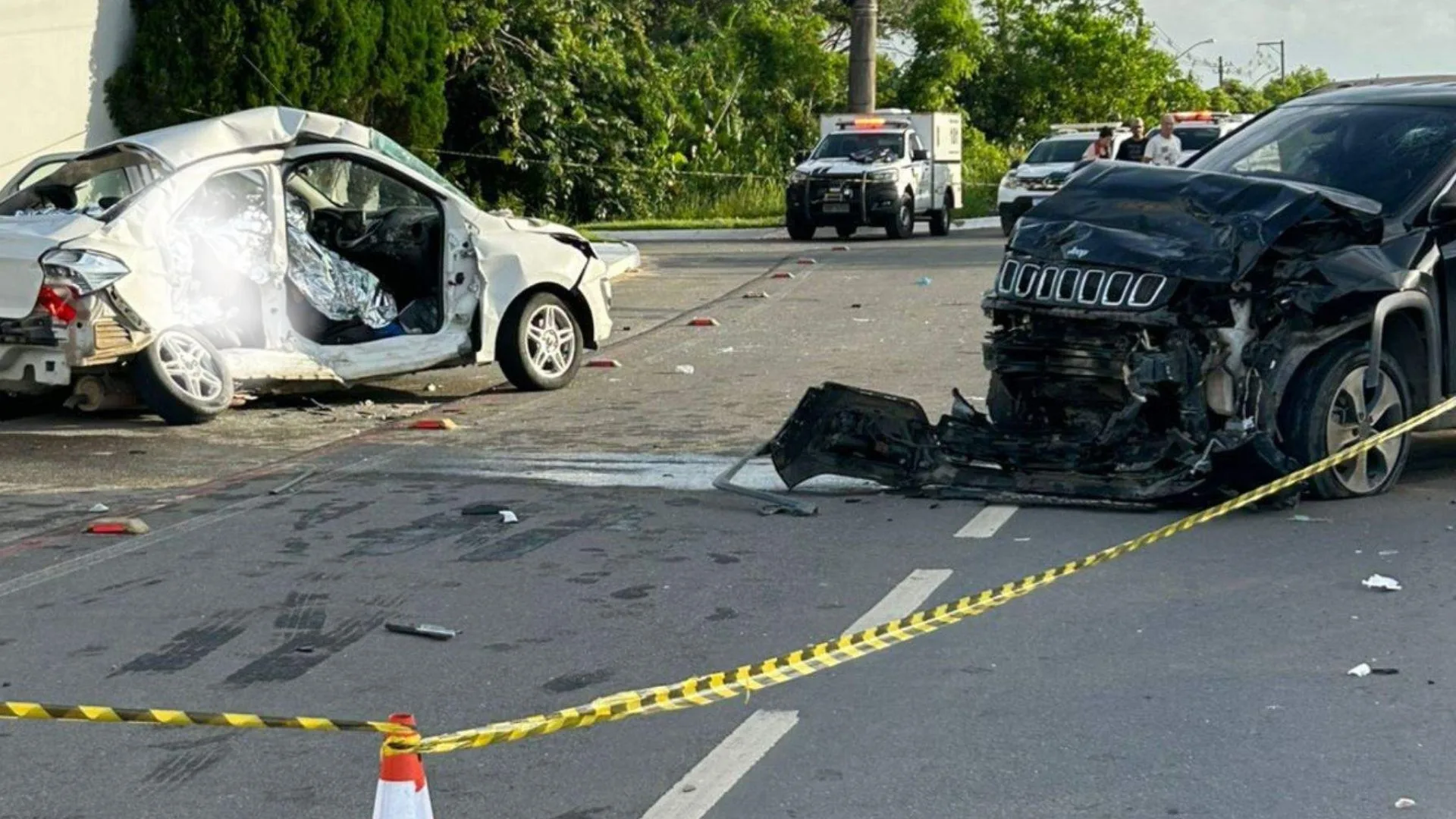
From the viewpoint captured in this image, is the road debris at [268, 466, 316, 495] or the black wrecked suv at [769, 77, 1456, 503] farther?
the road debris at [268, 466, 316, 495]

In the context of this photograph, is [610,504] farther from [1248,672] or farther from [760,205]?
[760,205]

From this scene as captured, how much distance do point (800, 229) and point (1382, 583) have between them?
2454 cm

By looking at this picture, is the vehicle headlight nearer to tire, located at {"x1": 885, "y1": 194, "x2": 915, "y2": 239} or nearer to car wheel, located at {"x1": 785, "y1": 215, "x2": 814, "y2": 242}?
car wheel, located at {"x1": 785, "y1": 215, "x2": 814, "y2": 242}

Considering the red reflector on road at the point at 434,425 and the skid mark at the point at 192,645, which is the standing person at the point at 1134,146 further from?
the skid mark at the point at 192,645

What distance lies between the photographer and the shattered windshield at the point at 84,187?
41.3 feet

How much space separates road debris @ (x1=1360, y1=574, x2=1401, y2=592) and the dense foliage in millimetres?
18132

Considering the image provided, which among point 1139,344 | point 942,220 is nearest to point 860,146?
point 942,220

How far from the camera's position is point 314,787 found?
5.47 meters

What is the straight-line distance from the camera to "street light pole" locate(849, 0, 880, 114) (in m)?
39.7

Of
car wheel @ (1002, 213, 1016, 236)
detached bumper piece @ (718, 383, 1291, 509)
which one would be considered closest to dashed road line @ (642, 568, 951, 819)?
detached bumper piece @ (718, 383, 1291, 509)

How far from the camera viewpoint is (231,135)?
499 inches

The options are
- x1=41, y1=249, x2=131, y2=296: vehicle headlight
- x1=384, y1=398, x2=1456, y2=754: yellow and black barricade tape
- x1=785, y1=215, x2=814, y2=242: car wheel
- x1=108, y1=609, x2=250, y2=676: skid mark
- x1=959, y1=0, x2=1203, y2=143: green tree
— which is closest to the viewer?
x1=384, y1=398, x2=1456, y2=754: yellow and black barricade tape

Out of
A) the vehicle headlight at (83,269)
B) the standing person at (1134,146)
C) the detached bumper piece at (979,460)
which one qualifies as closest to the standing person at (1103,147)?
the standing person at (1134,146)

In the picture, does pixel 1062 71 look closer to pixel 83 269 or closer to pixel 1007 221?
pixel 1007 221
